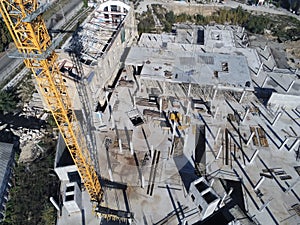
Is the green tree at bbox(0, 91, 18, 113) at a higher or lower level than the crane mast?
lower

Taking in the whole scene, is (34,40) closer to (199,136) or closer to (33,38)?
(33,38)

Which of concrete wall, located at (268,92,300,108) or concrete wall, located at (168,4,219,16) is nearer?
concrete wall, located at (268,92,300,108)

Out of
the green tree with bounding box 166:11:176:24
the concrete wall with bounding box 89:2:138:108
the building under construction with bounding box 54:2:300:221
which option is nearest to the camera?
the building under construction with bounding box 54:2:300:221

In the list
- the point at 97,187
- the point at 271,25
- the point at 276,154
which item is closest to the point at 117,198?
the point at 97,187

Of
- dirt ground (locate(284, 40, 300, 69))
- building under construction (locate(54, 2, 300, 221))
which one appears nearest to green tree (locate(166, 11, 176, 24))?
building under construction (locate(54, 2, 300, 221))

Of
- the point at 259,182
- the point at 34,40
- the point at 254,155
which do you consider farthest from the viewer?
the point at 254,155

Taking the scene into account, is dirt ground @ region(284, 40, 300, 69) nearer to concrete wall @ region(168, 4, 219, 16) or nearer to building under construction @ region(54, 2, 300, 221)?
building under construction @ region(54, 2, 300, 221)

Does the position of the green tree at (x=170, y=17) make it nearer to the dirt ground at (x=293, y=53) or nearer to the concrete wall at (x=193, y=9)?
the concrete wall at (x=193, y=9)

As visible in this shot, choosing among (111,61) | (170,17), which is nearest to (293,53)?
(170,17)

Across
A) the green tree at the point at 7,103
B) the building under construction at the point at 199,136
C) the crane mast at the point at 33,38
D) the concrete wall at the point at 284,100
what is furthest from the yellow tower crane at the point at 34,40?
the concrete wall at the point at 284,100

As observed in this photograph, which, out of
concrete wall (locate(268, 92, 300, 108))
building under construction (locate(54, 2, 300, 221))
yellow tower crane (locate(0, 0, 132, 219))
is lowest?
building under construction (locate(54, 2, 300, 221))
